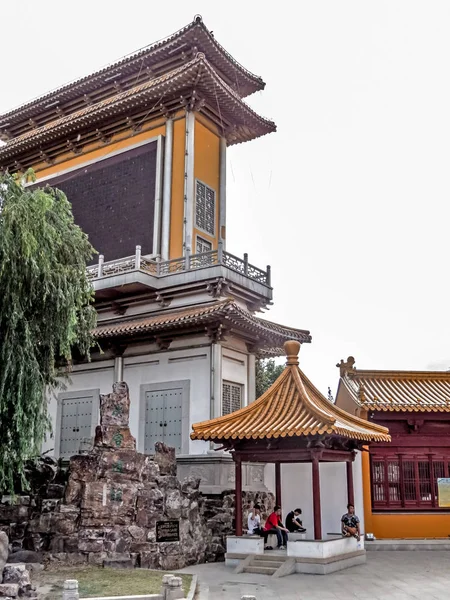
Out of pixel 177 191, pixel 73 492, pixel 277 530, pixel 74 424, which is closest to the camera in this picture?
pixel 73 492

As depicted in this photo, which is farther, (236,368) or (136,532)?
(236,368)

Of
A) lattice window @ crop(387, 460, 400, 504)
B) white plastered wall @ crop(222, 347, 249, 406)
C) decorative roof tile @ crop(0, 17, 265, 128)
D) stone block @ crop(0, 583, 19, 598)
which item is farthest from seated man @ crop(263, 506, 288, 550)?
decorative roof tile @ crop(0, 17, 265, 128)

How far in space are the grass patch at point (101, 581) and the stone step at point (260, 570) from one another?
155 centimetres

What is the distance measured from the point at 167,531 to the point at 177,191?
10.7m

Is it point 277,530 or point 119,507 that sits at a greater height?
point 119,507

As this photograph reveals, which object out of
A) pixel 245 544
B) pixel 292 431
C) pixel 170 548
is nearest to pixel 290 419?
pixel 292 431

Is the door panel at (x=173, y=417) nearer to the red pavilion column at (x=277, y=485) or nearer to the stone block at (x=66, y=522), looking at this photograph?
the red pavilion column at (x=277, y=485)

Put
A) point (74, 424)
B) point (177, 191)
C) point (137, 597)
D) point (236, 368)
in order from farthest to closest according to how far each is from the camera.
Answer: point (177, 191)
point (74, 424)
point (236, 368)
point (137, 597)

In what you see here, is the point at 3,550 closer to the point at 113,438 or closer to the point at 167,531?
the point at 113,438

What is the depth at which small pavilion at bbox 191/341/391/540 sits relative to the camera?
13.3 meters

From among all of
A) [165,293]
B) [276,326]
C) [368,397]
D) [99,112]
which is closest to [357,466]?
[368,397]

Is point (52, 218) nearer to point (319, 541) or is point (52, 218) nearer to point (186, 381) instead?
point (186, 381)

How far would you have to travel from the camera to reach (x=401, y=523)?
17938 mm

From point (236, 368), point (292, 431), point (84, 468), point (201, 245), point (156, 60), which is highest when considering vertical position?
point (156, 60)
